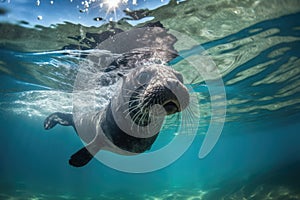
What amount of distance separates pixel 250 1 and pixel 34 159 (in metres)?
136

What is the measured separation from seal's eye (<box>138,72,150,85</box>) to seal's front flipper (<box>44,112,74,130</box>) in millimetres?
4232

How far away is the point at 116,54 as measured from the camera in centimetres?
830

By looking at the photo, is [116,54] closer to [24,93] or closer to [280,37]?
[280,37]

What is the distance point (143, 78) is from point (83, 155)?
204cm

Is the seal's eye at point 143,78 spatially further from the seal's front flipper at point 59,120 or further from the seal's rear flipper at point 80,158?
the seal's front flipper at point 59,120

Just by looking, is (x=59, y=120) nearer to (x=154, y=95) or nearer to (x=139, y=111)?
(x=139, y=111)

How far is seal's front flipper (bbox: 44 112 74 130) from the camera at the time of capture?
7980 millimetres

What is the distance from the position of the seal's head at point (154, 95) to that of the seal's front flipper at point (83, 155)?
131 cm

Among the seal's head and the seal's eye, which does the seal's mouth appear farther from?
the seal's eye

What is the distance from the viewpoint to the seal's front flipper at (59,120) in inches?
314

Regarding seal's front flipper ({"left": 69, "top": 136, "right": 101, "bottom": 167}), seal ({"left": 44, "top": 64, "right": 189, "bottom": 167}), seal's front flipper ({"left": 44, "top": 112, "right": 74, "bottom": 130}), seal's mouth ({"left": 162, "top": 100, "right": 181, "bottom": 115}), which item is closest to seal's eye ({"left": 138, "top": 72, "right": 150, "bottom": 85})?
seal ({"left": 44, "top": 64, "right": 189, "bottom": 167})

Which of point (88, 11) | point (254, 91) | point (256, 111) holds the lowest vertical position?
point (88, 11)

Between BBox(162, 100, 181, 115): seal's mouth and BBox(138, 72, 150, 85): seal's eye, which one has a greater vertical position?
BBox(138, 72, 150, 85): seal's eye

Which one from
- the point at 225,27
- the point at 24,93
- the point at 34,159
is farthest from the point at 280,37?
the point at 34,159
